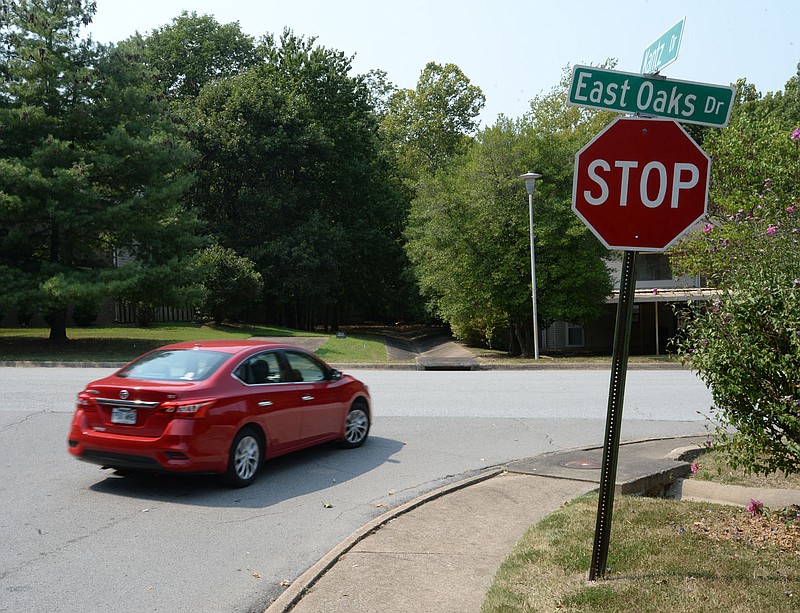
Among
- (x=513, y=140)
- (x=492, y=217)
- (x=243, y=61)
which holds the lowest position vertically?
(x=492, y=217)

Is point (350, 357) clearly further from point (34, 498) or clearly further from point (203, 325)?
point (34, 498)

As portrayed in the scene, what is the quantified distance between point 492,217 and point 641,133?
25.6 m

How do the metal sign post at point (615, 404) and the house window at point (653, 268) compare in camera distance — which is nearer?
the metal sign post at point (615, 404)

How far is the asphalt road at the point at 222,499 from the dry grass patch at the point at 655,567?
1.72 metres

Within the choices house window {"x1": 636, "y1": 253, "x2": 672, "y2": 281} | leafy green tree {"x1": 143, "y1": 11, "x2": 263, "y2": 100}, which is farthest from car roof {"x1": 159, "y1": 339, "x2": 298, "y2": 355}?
leafy green tree {"x1": 143, "y1": 11, "x2": 263, "y2": 100}

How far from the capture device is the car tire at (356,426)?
10.3m

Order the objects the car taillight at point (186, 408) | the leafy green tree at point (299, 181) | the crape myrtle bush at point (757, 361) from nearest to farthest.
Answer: the crape myrtle bush at point (757, 361) → the car taillight at point (186, 408) → the leafy green tree at point (299, 181)

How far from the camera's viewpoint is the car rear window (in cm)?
816

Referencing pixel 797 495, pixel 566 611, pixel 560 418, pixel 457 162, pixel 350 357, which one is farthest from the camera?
pixel 457 162

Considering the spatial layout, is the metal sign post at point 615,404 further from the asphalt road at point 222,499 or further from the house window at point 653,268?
the house window at point 653,268

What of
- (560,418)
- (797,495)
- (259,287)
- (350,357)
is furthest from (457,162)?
(797,495)

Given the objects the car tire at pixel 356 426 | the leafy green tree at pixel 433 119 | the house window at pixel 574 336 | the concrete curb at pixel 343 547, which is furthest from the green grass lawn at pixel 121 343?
the leafy green tree at pixel 433 119

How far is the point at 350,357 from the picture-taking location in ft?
88.2

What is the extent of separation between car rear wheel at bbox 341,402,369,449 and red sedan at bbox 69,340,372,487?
0.94 meters
